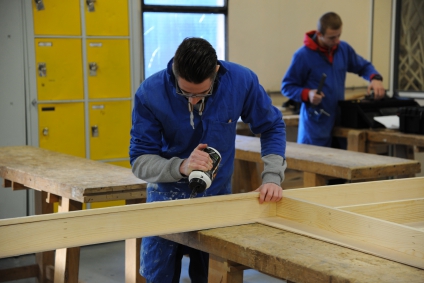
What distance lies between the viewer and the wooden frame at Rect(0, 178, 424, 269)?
1.98 m

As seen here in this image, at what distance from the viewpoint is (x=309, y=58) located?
5.02 meters

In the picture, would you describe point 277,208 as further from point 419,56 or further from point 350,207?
point 419,56

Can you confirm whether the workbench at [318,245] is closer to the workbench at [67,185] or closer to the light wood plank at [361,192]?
the light wood plank at [361,192]

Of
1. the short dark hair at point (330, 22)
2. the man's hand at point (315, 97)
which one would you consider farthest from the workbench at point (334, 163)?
the short dark hair at point (330, 22)

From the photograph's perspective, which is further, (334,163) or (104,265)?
(104,265)

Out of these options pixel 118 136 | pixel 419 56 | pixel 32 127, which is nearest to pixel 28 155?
pixel 32 127

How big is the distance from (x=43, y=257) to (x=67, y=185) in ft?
3.76

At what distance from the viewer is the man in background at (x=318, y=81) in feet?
16.4

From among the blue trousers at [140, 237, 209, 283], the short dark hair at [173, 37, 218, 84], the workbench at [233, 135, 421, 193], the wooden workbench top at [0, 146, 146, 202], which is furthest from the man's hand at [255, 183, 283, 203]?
the workbench at [233, 135, 421, 193]

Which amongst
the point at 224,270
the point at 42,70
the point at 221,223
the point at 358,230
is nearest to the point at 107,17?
the point at 42,70

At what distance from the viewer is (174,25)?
6.08 meters

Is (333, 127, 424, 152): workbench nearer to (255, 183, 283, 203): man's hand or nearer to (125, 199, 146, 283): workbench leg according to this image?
(125, 199, 146, 283): workbench leg

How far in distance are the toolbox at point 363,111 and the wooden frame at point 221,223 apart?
8.27 feet

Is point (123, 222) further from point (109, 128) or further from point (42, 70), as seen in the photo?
point (109, 128)
